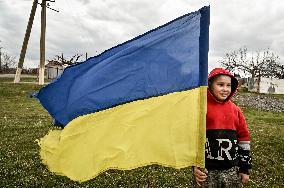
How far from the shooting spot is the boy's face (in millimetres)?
4711

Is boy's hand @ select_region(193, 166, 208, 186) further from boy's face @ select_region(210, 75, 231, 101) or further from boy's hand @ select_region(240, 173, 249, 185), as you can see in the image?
boy's face @ select_region(210, 75, 231, 101)

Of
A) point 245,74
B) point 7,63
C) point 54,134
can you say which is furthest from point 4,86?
point 7,63

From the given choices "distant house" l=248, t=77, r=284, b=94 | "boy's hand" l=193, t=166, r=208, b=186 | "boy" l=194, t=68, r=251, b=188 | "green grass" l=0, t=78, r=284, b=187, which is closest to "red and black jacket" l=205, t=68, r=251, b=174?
"boy" l=194, t=68, r=251, b=188

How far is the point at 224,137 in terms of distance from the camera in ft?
14.9

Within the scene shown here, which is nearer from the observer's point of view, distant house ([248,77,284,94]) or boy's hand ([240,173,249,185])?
boy's hand ([240,173,249,185])

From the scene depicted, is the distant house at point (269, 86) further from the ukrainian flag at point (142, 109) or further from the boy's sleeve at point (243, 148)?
the ukrainian flag at point (142, 109)

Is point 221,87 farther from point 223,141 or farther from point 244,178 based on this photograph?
point 244,178

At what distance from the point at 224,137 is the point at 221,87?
0.68 meters

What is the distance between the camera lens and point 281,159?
1020 centimetres

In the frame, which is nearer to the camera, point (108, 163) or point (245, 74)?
point (108, 163)

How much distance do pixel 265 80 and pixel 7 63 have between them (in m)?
87.3

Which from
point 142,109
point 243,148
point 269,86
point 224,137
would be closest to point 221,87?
point 224,137

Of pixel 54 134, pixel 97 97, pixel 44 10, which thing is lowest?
pixel 54 134

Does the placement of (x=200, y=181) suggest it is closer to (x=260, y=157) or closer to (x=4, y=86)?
(x=260, y=157)
